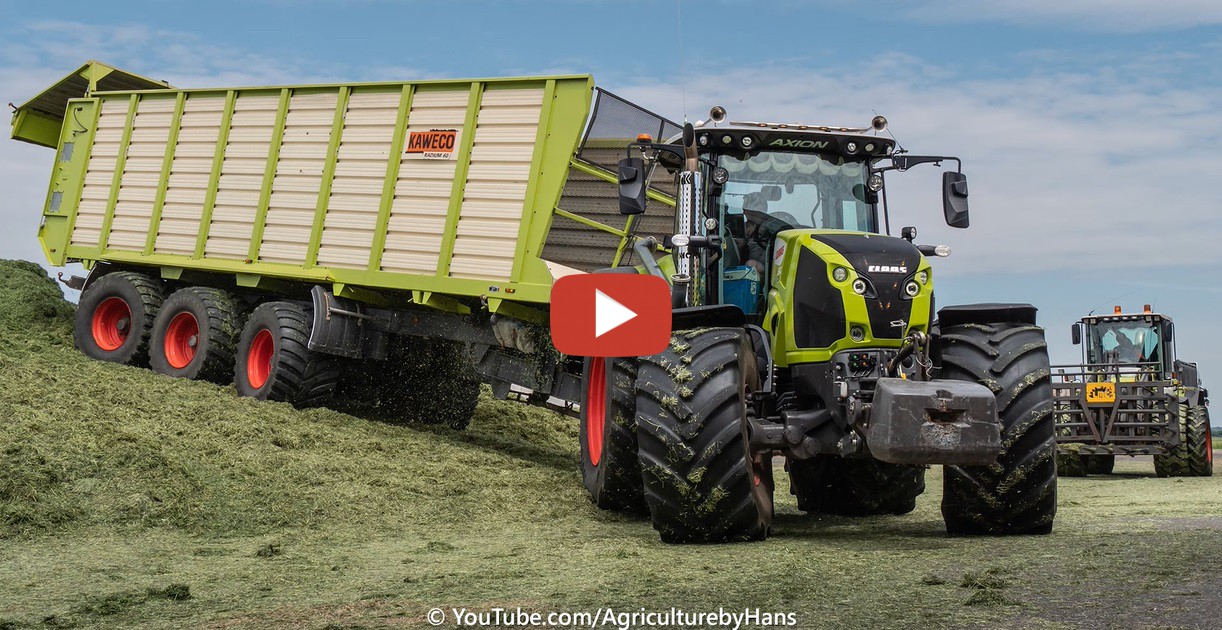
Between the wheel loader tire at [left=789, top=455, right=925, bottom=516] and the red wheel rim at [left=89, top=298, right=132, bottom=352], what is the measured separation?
28.9 feet

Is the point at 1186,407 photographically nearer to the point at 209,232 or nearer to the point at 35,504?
the point at 209,232

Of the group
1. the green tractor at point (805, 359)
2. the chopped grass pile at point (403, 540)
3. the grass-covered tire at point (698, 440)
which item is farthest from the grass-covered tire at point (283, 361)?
the grass-covered tire at point (698, 440)

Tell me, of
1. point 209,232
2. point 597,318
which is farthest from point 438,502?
point 209,232

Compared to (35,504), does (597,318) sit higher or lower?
higher

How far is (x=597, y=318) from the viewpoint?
819 centimetres

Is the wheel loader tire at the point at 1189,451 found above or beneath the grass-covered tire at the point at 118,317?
beneath

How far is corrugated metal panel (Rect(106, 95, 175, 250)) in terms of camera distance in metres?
14.2

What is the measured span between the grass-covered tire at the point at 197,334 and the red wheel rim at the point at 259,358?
0.71 meters

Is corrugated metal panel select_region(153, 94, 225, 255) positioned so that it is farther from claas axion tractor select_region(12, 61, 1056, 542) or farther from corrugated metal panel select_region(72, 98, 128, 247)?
corrugated metal panel select_region(72, 98, 128, 247)

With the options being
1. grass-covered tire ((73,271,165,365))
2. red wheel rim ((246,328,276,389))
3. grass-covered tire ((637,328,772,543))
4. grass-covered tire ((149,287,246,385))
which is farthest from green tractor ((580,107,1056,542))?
grass-covered tire ((73,271,165,365))

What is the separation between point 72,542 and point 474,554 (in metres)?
2.41

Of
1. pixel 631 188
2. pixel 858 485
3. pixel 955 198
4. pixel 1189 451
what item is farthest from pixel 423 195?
pixel 1189 451

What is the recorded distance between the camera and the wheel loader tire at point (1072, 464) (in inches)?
609

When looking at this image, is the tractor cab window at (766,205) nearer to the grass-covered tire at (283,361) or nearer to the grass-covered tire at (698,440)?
the grass-covered tire at (698,440)
